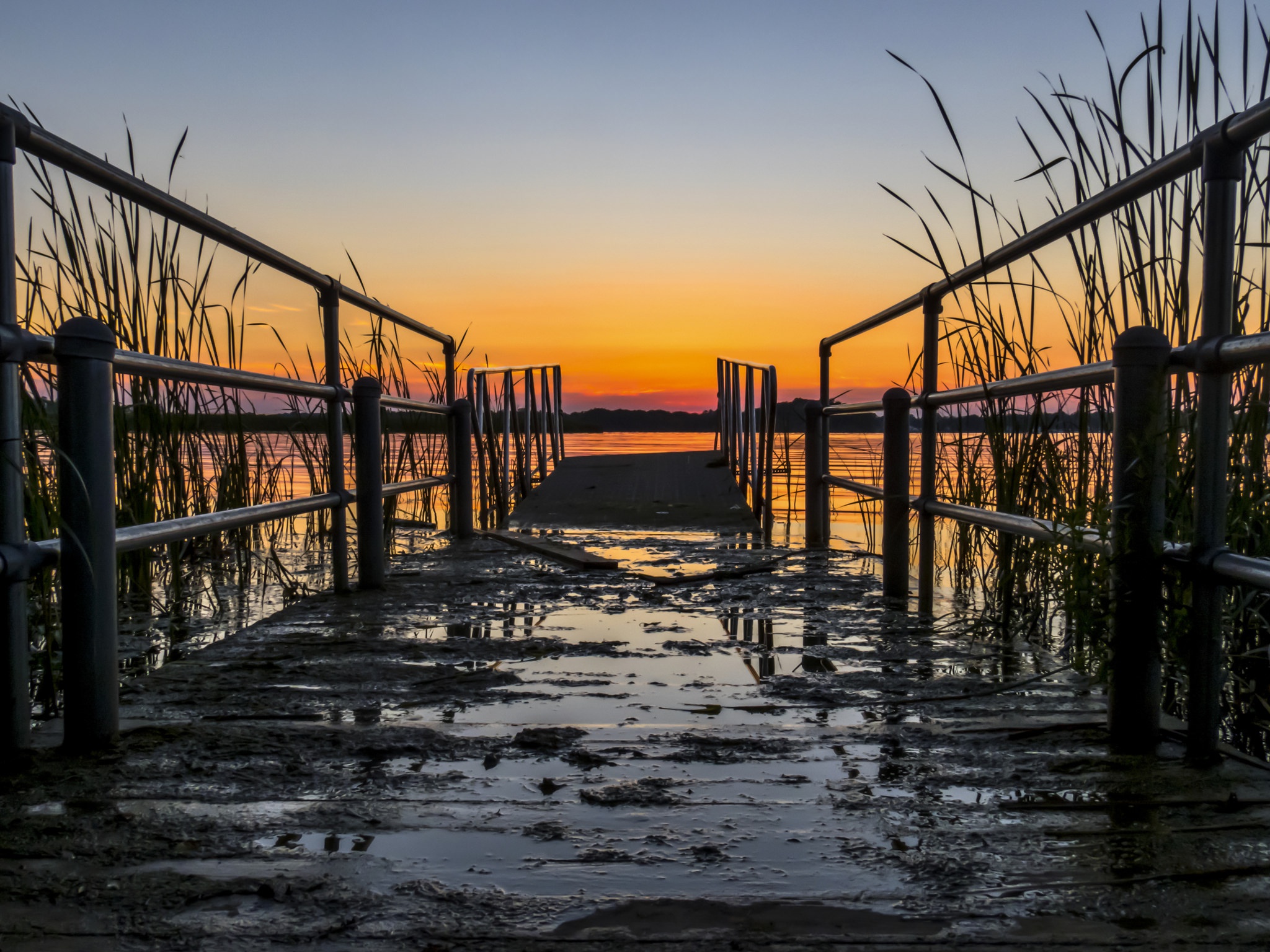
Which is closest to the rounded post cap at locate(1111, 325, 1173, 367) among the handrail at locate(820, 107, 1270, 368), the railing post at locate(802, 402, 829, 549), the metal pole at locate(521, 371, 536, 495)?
the handrail at locate(820, 107, 1270, 368)

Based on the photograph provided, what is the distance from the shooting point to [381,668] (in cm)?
215

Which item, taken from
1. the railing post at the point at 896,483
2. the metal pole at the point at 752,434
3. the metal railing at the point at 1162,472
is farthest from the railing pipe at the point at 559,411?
the metal railing at the point at 1162,472

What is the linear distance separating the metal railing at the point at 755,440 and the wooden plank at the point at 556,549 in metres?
1.45

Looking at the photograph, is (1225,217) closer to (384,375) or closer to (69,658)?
(69,658)

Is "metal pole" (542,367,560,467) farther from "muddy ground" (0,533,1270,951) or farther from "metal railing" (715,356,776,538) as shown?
"muddy ground" (0,533,1270,951)

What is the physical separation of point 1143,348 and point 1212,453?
0.76 ft

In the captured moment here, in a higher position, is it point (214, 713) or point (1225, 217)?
point (1225, 217)

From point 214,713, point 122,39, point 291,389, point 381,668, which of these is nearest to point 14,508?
point 214,713

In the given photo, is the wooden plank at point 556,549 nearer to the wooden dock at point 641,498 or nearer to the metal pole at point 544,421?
the wooden dock at point 641,498

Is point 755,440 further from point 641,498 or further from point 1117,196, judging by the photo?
point 1117,196

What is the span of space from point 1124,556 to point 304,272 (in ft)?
8.72

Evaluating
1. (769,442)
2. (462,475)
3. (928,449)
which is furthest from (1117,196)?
(769,442)

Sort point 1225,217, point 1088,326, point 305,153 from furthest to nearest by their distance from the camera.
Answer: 1. point 305,153
2. point 1088,326
3. point 1225,217

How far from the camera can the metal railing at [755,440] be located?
19.4ft
